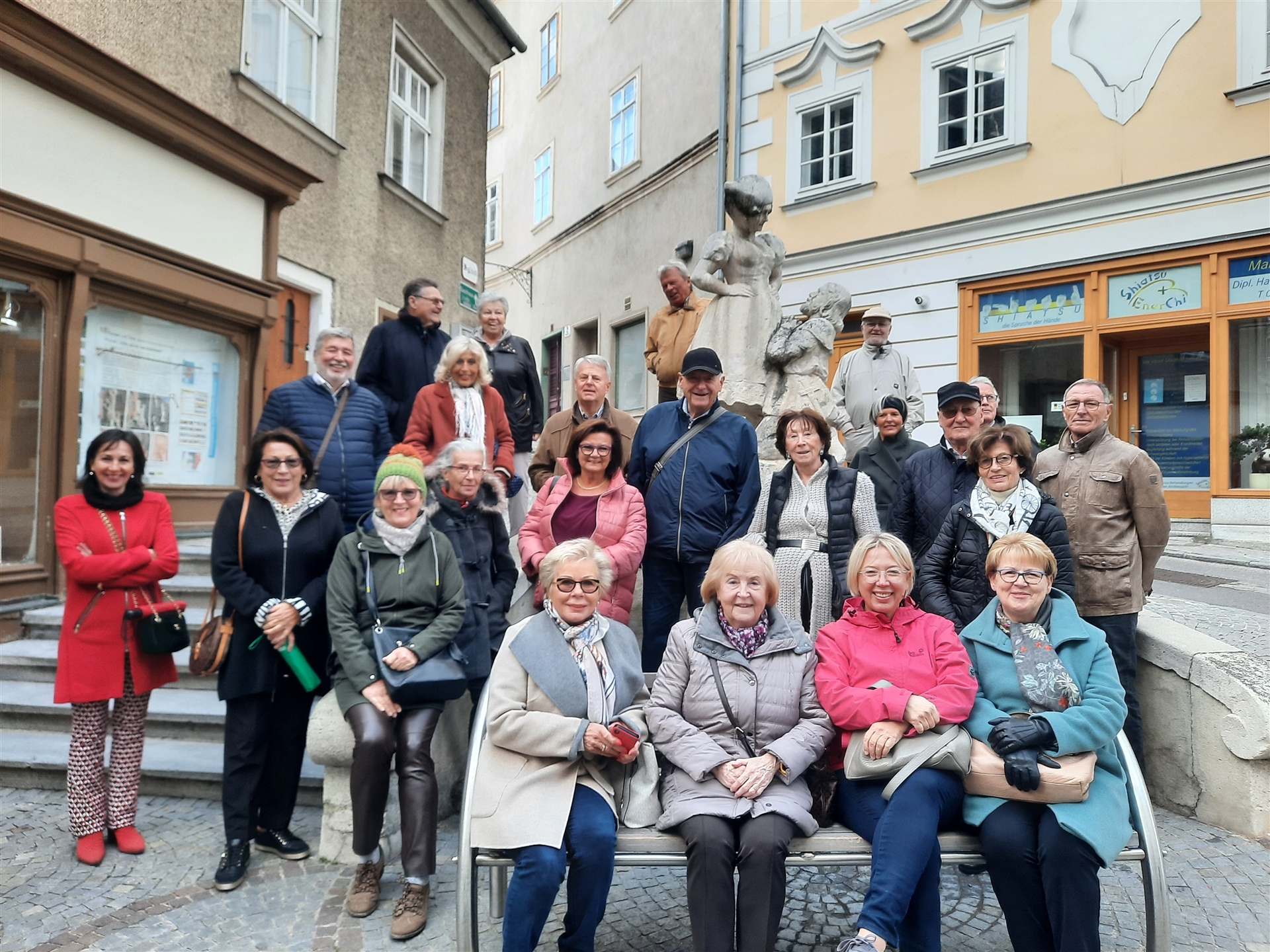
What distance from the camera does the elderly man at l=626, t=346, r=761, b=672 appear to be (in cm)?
384

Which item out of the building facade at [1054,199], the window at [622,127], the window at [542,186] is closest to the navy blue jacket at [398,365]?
the building facade at [1054,199]

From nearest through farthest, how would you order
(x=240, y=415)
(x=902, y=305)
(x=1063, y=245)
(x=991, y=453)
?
(x=991, y=453)
(x=240, y=415)
(x=1063, y=245)
(x=902, y=305)

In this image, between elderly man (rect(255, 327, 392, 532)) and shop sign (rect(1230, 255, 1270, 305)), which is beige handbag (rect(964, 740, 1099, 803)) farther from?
shop sign (rect(1230, 255, 1270, 305))

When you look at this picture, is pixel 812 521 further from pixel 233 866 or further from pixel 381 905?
pixel 233 866

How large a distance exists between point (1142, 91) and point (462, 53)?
8710 mm

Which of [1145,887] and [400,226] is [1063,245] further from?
[1145,887]

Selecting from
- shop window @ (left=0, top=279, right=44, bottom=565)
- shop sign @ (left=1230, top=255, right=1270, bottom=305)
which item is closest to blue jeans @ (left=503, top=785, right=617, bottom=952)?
shop window @ (left=0, top=279, right=44, bottom=565)

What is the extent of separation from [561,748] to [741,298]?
4.31 metres

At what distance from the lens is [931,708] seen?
2615 mm

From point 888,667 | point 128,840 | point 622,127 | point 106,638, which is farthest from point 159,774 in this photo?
point 622,127

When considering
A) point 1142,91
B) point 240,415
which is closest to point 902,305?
point 1142,91

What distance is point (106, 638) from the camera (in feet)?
11.2

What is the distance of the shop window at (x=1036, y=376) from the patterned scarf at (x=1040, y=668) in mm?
8385

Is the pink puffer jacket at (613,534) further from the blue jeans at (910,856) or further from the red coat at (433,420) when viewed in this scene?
the blue jeans at (910,856)
